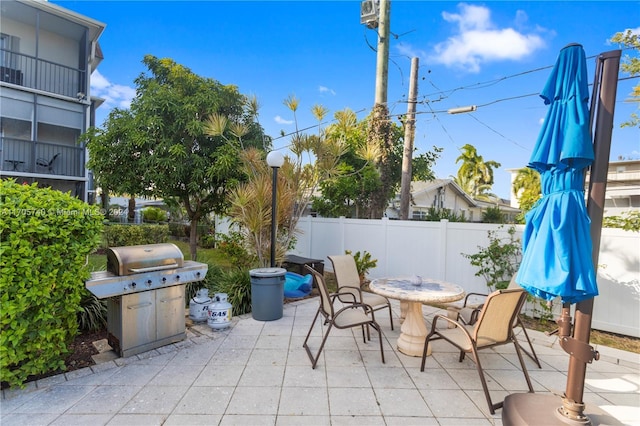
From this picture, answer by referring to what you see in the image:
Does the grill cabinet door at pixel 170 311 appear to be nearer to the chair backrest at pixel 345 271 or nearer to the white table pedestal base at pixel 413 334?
the chair backrest at pixel 345 271

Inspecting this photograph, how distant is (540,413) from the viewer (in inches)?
89.4

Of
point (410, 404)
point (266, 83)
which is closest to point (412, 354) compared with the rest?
point (410, 404)

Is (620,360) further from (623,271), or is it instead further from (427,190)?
(427,190)

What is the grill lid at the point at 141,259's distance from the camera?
11.4 ft

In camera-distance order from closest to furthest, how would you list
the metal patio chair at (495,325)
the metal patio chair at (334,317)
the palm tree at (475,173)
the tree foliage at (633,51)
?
1. the metal patio chair at (495,325)
2. the metal patio chair at (334,317)
3. the tree foliage at (633,51)
4. the palm tree at (475,173)

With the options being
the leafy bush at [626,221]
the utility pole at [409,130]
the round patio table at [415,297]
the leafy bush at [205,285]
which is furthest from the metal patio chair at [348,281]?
the utility pole at [409,130]

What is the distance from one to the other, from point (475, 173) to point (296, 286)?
29295 mm

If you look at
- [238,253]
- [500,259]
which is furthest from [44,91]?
[500,259]

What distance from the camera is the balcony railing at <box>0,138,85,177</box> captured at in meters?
10.3

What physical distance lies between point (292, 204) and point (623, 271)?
5.51m

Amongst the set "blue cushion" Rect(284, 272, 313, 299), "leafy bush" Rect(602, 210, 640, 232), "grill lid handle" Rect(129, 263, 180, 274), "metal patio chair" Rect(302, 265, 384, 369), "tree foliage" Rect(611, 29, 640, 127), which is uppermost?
"tree foliage" Rect(611, 29, 640, 127)

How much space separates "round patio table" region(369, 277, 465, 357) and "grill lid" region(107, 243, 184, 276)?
2.51 metres

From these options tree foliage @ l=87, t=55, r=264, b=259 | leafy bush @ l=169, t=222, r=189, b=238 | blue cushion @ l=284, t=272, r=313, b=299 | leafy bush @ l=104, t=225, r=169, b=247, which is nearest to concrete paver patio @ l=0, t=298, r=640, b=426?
blue cushion @ l=284, t=272, r=313, b=299

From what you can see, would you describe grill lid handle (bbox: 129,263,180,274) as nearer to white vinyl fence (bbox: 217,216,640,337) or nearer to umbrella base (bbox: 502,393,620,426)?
umbrella base (bbox: 502,393,620,426)
